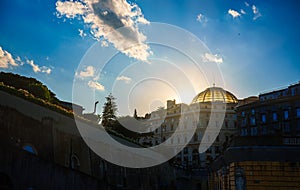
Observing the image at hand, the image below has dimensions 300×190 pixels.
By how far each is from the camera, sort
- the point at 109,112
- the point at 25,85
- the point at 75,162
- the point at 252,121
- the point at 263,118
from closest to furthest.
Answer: the point at 75,162, the point at 25,85, the point at 263,118, the point at 252,121, the point at 109,112

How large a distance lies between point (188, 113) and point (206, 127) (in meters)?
5.48

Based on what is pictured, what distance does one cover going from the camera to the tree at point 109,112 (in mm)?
72312

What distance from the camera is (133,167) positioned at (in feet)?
112

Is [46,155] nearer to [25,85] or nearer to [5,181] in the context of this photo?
[5,181]

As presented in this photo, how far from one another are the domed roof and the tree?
22.8 meters

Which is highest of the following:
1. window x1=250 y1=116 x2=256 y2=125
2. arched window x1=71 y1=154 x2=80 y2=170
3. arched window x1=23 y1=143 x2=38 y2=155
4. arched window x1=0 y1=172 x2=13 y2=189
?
window x1=250 y1=116 x2=256 y2=125

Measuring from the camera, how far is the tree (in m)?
72.3

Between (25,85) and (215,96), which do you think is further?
(215,96)

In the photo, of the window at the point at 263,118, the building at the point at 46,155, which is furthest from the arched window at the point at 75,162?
the window at the point at 263,118

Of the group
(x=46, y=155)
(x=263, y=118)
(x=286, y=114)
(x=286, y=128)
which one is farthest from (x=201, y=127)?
(x=46, y=155)

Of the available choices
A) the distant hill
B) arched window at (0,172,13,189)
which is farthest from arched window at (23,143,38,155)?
the distant hill

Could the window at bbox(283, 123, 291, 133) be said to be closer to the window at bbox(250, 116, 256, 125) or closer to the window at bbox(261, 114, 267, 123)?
the window at bbox(261, 114, 267, 123)

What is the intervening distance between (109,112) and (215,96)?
27955mm

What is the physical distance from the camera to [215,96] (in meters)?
85.0
